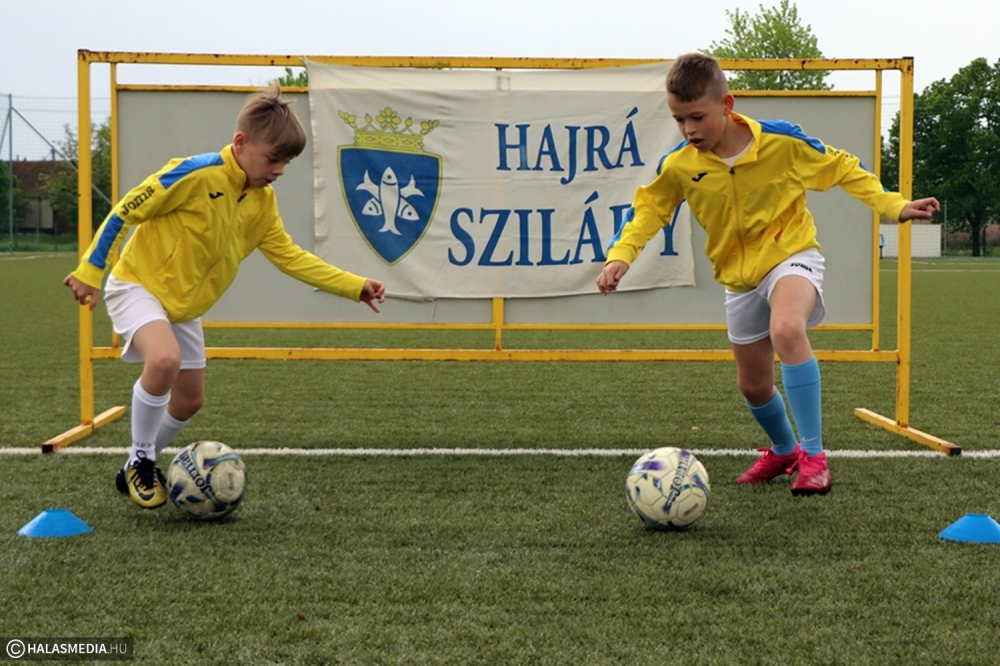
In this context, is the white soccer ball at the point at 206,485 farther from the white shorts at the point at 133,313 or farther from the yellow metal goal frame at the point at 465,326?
the yellow metal goal frame at the point at 465,326

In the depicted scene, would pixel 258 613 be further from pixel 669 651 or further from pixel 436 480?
pixel 436 480

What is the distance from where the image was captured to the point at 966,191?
51.6 meters

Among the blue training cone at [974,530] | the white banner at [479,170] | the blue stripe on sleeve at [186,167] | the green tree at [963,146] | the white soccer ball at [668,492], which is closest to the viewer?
the blue training cone at [974,530]

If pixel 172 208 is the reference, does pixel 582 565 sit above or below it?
below

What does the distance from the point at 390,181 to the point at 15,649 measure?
3.66 m

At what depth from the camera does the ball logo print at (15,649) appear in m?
2.54

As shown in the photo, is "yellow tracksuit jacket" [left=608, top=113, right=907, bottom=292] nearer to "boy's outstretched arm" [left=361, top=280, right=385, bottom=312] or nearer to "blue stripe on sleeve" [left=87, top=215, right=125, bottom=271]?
"boy's outstretched arm" [left=361, top=280, right=385, bottom=312]

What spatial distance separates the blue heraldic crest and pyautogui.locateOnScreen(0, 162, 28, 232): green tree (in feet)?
131

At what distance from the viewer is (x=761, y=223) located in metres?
4.23

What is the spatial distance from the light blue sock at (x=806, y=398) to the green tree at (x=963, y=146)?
4715 cm

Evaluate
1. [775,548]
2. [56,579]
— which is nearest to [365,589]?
[56,579]

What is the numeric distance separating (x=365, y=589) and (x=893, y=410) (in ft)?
15.3

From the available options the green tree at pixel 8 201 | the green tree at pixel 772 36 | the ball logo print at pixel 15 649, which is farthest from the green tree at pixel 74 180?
the ball logo print at pixel 15 649

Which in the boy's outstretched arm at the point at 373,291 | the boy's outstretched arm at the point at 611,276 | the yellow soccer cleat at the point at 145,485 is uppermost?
the boy's outstretched arm at the point at 611,276
